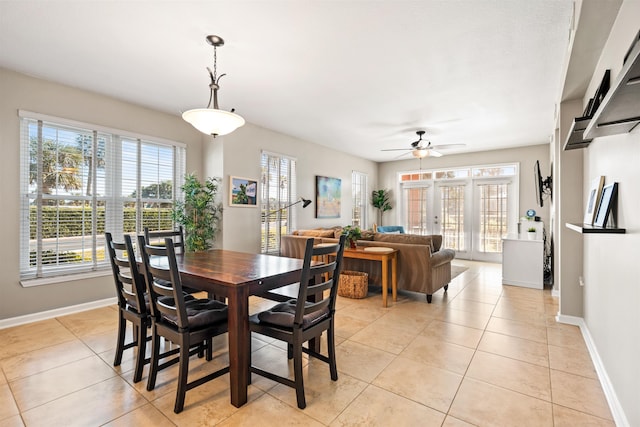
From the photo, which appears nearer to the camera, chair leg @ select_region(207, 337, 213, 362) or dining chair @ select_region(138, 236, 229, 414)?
dining chair @ select_region(138, 236, 229, 414)

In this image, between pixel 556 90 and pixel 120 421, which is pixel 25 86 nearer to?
pixel 120 421

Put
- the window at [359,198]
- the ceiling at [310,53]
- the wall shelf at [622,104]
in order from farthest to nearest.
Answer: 1. the window at [359,198]
2. the ceiling at [310,53]
3. the wall shelf at [622,104]

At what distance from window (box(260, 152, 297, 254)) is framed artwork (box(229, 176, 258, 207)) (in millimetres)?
210

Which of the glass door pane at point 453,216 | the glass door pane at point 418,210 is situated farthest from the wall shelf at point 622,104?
the glass door pane at point 418,210

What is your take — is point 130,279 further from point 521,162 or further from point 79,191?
point 521,162

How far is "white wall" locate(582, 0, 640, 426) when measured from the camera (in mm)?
1553

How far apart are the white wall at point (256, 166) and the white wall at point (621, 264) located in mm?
4363

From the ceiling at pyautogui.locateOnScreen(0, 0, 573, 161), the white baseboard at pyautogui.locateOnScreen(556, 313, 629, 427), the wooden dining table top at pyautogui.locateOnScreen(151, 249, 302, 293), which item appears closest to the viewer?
the white baseboard at pyautogui.locateOnScreen(556, 313, 629, 427)

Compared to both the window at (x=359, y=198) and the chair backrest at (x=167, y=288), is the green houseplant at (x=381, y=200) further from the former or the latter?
the chair backrest at (x=167, y=288)

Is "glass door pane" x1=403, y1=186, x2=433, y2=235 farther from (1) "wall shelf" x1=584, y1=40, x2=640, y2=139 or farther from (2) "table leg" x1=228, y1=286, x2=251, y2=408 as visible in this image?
(2) "table leg" x1=228, y1=286, x2=251, y2=408

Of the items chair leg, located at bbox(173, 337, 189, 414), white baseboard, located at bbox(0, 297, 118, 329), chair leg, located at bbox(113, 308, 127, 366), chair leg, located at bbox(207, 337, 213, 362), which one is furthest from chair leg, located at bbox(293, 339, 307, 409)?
white baseboard, located at bbox(0, 297, 118, 329)

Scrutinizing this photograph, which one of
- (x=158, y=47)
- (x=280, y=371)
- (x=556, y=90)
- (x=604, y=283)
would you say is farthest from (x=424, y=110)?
(x=280, y=371)

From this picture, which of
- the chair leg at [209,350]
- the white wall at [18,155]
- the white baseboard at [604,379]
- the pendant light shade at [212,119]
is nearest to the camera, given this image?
the white baseboard at [604,379]

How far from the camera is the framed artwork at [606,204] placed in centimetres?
184
